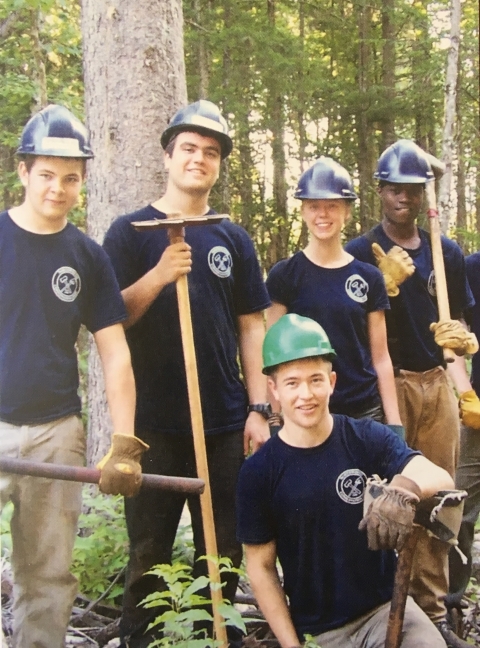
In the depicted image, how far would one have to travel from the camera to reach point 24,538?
7.68 feet

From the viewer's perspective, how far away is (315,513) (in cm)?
230

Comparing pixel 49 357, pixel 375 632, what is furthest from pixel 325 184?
pixel 375 632

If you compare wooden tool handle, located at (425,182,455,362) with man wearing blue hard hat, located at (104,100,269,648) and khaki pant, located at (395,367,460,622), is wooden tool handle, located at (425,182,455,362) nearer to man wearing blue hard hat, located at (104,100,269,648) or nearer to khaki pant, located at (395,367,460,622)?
khaki pant, located at (395,367,460,622)

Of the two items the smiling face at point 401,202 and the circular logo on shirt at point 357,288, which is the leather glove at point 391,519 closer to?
the circular logo on shirt at point 357,288

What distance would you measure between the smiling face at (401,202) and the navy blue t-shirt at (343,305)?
37cm

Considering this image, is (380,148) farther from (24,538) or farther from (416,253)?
(24,538)

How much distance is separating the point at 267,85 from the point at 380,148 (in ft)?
2.27

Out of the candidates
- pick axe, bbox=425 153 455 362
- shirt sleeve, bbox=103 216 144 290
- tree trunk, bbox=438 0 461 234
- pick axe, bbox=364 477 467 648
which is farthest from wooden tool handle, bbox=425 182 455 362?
shirt sleeve, bbox=103 216 144 290

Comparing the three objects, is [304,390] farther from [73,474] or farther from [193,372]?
[73,474]

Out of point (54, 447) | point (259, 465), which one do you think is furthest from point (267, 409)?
point (54, 447)

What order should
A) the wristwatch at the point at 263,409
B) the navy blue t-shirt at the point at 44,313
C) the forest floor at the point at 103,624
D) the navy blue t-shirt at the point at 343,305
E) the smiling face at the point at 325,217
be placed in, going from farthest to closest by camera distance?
1. the smiling face at the point at 325,217
2. the navy blue t-shirt at the point at 343,305
3. the wristwatch at the point at 263,409
4. the forest floor at the point at 103,624
5. the navy blue t-shirt at the point at 44,313

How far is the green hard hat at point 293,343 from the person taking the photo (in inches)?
90.7

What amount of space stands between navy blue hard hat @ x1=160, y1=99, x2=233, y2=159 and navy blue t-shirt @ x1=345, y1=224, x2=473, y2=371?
92 cm

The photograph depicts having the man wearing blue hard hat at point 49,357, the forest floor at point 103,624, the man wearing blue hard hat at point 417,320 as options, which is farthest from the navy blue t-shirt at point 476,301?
the man wearing blue hard hat at point 49,357
